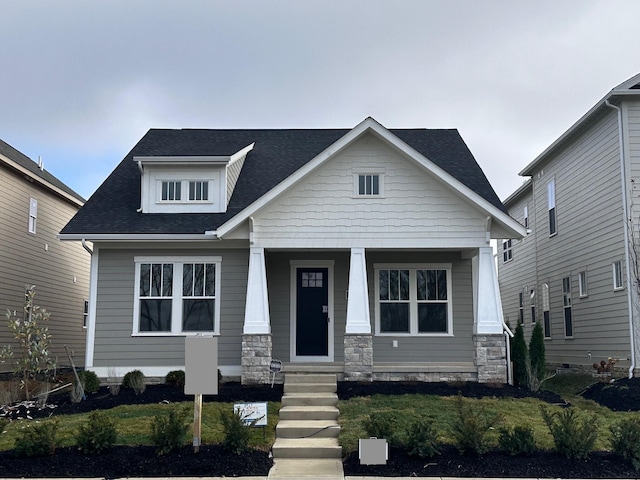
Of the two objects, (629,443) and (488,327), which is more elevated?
(488,327)

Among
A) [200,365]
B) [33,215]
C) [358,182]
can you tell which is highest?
[33,215]

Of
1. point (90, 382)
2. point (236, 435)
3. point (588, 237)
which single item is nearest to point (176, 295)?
point (90, 382)

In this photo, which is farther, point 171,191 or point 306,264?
point 171,191

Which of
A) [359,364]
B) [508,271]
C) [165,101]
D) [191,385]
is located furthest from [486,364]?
[508,271]

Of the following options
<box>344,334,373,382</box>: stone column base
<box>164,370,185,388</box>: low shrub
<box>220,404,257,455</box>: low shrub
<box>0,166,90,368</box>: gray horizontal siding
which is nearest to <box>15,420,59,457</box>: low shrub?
<box>220,404,257,455</box>: low shrub

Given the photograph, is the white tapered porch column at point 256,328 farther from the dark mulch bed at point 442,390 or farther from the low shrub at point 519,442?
the low shrub at point 519,442

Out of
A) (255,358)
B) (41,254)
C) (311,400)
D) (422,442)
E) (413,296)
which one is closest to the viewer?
(422,442)

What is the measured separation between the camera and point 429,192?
14352 millimetres

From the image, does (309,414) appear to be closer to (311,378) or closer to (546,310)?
(311,378)

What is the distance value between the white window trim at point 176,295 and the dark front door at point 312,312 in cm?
190

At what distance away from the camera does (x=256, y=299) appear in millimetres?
13992

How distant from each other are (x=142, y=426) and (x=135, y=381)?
132 inches

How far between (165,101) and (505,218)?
881cm

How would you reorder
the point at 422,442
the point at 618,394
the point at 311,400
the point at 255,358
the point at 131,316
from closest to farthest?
the point at 422,442, the point at 311,400, the point at 618,394, the point at 255,358, the point at 131,316
